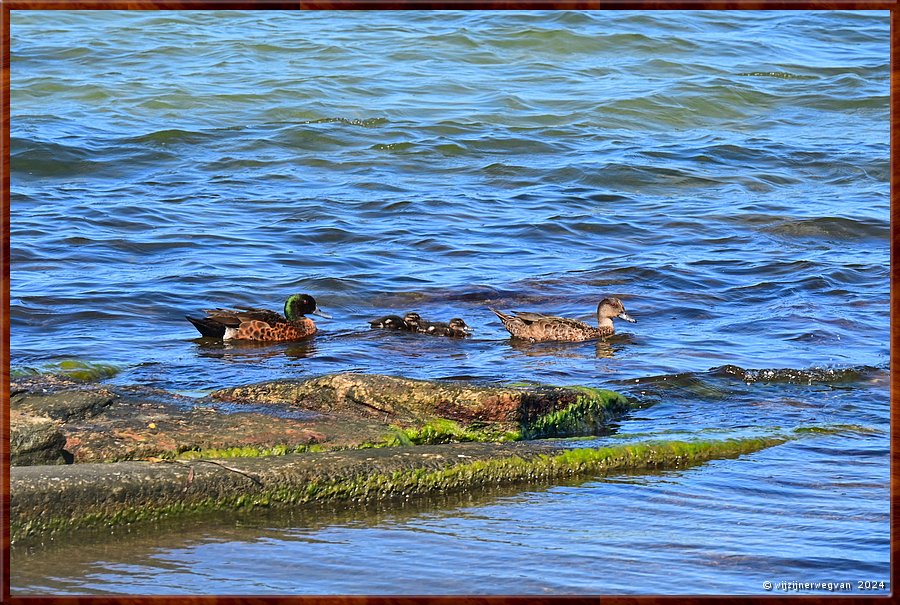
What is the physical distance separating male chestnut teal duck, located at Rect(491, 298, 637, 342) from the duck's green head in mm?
1570

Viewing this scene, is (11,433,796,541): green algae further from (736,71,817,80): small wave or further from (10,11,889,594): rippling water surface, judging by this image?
(736,71,817,80): small wave

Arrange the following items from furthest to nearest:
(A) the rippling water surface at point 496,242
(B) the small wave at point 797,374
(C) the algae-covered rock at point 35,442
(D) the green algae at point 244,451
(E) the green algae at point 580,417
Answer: (B) the small wave at point 797,374 < (E) the green algae at point 580,417 < (D) the green algae at point 244,451 < (C) the algae-covered rock at point 35,442 < (A) the rippling water surface at point 496,242

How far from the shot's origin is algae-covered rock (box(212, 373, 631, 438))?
22.3 ft

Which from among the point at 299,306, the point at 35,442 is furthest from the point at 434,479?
the point at 299,306

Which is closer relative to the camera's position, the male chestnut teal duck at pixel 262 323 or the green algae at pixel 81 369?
the green algae at pixel 81 369

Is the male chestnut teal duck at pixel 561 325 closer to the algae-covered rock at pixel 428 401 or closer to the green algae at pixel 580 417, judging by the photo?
the green algae at pixel 580 417

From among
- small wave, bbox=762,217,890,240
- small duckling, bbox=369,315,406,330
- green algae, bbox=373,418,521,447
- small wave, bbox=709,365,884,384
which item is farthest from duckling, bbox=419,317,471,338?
small wave, bbox=762,217,890,240

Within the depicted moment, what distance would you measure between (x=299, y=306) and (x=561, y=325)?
87.4 inches

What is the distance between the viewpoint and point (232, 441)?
236 inches

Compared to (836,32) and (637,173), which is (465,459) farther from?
(836,32)

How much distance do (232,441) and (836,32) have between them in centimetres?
2006

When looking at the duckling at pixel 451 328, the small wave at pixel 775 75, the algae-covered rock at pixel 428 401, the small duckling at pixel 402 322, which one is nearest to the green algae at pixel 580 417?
the algae-covered rock at pixel 428 401

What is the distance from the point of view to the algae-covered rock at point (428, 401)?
22.3 ft

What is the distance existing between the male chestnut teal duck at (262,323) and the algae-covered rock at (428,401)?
116 inches
